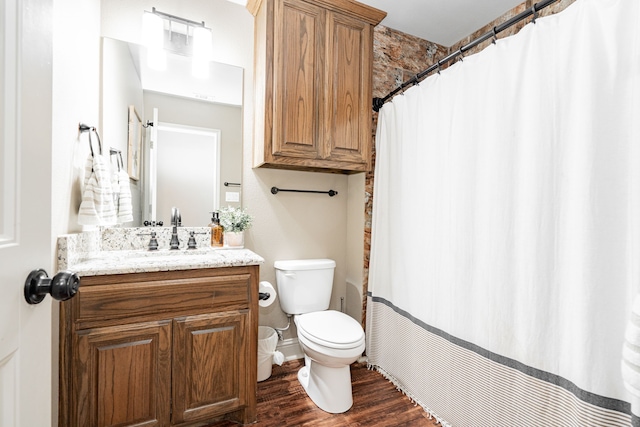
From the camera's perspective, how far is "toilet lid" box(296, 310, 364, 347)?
62.9 inches

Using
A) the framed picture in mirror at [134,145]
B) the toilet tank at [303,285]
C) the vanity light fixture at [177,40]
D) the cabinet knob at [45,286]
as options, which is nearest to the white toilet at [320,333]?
the toilet tank at [303,285]

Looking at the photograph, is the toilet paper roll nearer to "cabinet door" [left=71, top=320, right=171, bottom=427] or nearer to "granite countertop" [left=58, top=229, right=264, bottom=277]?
"granite countertop" [left=58, top=229, right=264, bottom=277]

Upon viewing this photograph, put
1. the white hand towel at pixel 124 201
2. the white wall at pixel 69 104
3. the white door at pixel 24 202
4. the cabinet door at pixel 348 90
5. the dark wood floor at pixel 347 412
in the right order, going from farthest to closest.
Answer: the cabinet door at pixel 348 90, the white hand towel at pixel 124 201, the dark wood floor at pixel 347 412, the white wall at pixel 69 104, the white door at pixel 24 202

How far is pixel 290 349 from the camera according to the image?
2248 mm

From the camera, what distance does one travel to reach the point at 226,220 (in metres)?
1.95

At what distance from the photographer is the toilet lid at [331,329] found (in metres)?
1.60

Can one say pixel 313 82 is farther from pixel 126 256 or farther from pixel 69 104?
pixel 126 256

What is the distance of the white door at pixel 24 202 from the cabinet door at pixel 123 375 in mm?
672

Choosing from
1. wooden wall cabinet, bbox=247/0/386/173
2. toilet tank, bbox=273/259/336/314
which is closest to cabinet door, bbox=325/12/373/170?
wooden wall cabinet, bbox=247/0/386/173

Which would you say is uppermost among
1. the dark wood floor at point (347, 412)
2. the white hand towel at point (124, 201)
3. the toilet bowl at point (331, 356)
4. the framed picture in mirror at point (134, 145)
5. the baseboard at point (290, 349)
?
the framed picture in mirror at point (134, 145)

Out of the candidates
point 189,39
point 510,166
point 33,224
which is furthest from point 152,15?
point 510,166

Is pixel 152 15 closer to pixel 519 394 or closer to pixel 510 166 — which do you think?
pixel 510 166

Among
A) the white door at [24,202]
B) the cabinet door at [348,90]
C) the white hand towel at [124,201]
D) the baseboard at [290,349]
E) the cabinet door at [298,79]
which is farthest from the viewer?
the baseboard at [290,349]

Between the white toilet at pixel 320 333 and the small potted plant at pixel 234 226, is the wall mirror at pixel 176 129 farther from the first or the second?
the white toilet at pixel 320 333
